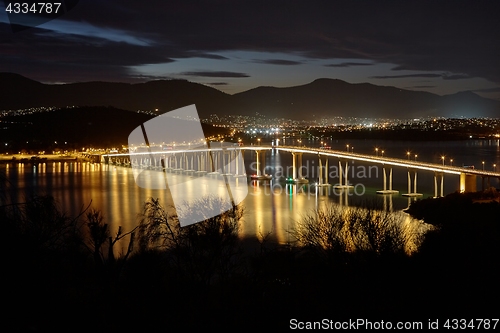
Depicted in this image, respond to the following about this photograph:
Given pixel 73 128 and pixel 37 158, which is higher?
pixel 73 128

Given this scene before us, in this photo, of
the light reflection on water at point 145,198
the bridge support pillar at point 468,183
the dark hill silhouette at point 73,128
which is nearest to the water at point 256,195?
the light reflection on water at point 145,198

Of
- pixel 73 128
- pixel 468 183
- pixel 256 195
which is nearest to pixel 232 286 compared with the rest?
pixel 468 183

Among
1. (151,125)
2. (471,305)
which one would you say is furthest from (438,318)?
(151,125)

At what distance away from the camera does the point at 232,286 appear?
591cm

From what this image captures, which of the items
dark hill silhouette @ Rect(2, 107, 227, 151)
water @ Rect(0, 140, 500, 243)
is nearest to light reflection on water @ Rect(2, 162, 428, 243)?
water @ Rect(0, 140, 500, 243)

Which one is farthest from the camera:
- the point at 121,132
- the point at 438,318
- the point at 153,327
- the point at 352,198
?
the point at 121,132

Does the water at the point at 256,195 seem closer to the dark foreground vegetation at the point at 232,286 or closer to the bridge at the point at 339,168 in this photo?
the bridge at the point at 339,168

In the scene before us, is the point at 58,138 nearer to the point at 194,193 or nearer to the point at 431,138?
Result: the point at 194,193

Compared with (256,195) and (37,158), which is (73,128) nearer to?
(37,158)

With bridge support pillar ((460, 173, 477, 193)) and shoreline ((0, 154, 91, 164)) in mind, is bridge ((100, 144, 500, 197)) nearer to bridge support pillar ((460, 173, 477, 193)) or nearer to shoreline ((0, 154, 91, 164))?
bridge support pillar ((460, 173, 477, 193))

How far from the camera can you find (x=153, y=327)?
14.9 ft

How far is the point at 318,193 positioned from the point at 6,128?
4212 centimetres

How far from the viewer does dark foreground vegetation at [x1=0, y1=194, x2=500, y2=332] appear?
4457 millimetres

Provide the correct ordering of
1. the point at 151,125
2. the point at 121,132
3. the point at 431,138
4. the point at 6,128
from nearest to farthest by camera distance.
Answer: the point at 6,128 < the point at 121,132 < the point at 151,125 < the point at 431,138
